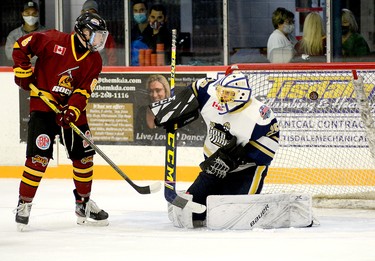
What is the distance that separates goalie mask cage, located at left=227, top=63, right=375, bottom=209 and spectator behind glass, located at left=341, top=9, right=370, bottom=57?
713 millimetres

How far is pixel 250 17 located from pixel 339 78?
1216mm

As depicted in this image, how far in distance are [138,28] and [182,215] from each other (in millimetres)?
3092

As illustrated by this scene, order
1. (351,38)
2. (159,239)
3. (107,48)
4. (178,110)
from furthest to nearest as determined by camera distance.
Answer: (107,48)
(351,38)
(178,110)
(159,239)

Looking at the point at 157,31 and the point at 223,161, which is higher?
the point at 157,31

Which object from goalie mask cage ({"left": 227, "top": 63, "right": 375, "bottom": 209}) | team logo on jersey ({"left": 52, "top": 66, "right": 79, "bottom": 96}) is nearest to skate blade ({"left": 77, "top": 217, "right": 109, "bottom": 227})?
team logo on jersey ({"left": 52, "top": 66, "right": 79, "bottom": 96})

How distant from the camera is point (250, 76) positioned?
25.1 feet

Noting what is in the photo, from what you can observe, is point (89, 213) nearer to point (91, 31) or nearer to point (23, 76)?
point (23, 76)

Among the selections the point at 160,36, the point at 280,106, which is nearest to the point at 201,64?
the point at 160,36

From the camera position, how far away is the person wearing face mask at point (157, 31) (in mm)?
8859

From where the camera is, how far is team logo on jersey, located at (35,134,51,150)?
6.13 meters

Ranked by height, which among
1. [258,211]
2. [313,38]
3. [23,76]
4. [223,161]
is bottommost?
[258,211]

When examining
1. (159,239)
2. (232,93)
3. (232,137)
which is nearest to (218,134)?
(232,137)

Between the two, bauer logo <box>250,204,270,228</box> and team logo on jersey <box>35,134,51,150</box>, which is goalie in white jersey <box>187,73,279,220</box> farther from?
team logo on jersey <box>35,134,51,150</box>

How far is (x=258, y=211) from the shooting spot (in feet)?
19.8
